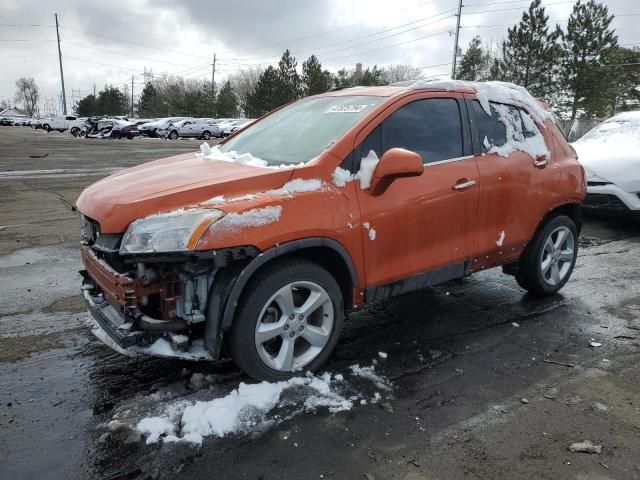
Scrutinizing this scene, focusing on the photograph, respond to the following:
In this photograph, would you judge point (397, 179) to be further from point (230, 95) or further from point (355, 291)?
point (230, 95)

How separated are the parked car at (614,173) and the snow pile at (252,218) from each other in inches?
253

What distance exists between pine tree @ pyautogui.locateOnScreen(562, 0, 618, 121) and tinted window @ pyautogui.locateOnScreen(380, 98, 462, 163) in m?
39.1

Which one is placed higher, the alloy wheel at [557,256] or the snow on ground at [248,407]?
the alloy wheel at [557,256]

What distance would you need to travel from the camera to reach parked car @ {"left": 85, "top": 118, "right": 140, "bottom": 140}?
122 ft

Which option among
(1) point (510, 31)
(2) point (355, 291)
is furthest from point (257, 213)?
(1) point (510, 31)

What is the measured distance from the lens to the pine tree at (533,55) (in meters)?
38.0

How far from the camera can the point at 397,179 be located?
3533mm

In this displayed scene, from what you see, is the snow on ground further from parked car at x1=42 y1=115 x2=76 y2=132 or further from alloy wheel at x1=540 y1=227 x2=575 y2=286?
parked car at x1=42 y1=115 x2=76 y2=132

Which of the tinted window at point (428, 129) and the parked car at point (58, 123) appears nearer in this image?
the tinted window at point (428, 129)

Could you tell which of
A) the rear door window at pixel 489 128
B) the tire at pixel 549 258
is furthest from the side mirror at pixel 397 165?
the tire at pixel 549 258

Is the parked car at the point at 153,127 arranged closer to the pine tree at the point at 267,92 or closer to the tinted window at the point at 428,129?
the pine tree at the point at 267,92

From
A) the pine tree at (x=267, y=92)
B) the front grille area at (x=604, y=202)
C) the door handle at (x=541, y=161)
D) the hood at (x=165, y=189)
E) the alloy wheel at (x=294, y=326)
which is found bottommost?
the alloy wheel at (x=294, y=326)

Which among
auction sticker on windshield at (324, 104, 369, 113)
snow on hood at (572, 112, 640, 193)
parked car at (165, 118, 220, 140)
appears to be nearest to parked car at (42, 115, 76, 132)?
parked car at (165, 118, 220, 140)

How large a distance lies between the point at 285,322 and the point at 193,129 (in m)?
42.1
